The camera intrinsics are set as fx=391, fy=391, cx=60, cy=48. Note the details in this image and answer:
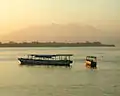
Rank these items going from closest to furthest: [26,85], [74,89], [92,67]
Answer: [74,89]
[26,85]
[92,67]

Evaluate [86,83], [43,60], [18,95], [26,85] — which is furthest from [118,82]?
[43,60]

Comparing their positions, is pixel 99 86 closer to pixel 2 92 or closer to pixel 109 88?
pixel 109 88

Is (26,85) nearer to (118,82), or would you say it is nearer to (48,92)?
(48,92)

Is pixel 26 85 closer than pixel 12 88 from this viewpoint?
No

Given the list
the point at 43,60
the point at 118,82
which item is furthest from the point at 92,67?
the point at 118,82

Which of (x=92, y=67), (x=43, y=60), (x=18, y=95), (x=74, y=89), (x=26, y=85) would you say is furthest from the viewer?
(x=43, y=60)

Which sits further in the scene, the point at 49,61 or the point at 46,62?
the point at 49,61

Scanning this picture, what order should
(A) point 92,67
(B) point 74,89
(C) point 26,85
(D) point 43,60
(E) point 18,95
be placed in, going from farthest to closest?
(D) point 43,60 < (A) point 92,67 < (C) point 26,85 < (B) point 74,89 < (E) point 18,95

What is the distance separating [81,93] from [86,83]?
305 centimetres

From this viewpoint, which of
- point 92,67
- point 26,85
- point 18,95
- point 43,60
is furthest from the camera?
point 43,60

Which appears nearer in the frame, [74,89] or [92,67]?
[74,89]

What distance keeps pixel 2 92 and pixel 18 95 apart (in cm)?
100

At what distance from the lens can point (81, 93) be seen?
43.9 feet

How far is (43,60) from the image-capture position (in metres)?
27.4
